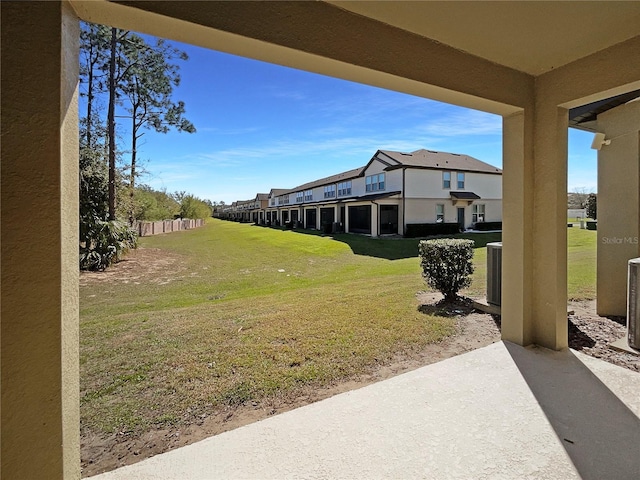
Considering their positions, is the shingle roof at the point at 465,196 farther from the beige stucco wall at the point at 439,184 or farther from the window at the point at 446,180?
the window at the point at 446,180

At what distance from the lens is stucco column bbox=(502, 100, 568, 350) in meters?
3.46

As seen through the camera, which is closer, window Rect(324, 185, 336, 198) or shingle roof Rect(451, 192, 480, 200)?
shingle roof Rect(451, 192, 480, 200)

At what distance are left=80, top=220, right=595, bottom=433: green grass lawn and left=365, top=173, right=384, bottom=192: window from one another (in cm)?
1689

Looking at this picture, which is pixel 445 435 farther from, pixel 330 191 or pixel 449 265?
pixel 330 191

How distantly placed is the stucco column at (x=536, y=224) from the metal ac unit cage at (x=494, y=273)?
3.62 ft

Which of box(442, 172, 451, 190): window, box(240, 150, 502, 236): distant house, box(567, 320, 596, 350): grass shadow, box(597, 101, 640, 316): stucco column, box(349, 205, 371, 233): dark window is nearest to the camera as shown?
box(567, 320, 596, 350): grass shadow

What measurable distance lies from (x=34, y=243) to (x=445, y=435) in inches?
109

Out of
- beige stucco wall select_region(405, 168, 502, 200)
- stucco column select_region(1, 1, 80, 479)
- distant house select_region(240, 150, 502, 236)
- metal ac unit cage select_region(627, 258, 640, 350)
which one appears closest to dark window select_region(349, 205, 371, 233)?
distant house select_region(240, 150, 502, 236)

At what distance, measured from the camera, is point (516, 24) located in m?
2.54

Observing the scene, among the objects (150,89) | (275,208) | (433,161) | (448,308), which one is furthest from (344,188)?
(448,308)

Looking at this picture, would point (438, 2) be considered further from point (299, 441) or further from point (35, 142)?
point (299, 441)

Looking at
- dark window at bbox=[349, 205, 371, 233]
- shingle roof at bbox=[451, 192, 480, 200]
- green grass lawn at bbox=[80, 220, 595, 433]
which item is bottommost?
green grass lawn at bbox=[80, 220, 595, 433]

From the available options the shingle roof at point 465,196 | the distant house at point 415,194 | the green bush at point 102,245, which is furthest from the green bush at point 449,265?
the shingle roof at point 465,196

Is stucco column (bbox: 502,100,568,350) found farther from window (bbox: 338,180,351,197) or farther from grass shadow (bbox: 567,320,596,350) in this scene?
window (bbox: 338,180,351,197)
